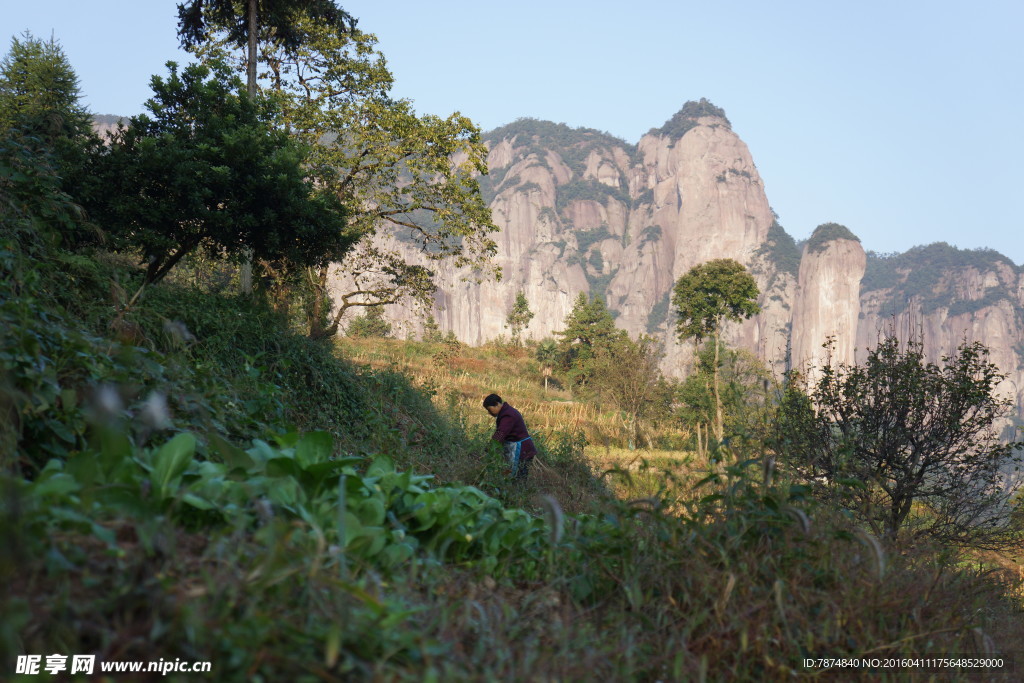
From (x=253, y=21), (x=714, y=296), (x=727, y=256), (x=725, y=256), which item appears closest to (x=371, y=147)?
(x=253, y=21)

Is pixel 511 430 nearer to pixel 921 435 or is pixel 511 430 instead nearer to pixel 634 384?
pixel 921 435

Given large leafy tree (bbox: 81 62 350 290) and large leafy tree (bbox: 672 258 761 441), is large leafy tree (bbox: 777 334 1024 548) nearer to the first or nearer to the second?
large leafy tree (bbox: 81 62 350 290)

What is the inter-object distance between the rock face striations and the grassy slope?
128712mm

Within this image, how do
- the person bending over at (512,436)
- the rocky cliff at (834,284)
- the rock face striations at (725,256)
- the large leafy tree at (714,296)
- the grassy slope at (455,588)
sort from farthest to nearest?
the rock face striations at (725,256)
the rocky cliff at (834,284)
the large leafy tree at (714,296)
the person bending over at (512,436)
the grassy slope at (455,588)

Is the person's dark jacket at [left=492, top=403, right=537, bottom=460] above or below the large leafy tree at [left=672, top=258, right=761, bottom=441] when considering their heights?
below

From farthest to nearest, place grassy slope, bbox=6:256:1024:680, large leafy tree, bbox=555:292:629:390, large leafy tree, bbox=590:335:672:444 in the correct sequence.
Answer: large leafy tree, bbox=555:292:629:390
large leafy tree, bbox=590:335:672:444
grassy slope, bbox=6:256:1024:680

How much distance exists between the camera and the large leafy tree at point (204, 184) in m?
9.78

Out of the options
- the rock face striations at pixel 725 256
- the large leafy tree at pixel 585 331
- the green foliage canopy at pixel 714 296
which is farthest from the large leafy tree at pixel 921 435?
the rock face striations at pixel 725 256

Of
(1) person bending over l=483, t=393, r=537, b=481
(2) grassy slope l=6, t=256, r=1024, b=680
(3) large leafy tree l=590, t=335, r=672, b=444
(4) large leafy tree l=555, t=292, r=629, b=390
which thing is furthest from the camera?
(4) large leafy tree l=555, t=292, r=629, b=390

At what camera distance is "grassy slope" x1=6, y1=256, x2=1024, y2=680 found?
1.48 metres

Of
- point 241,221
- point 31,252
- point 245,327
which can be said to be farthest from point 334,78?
point 31,252

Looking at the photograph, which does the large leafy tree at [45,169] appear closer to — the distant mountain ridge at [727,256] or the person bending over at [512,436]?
the person bending over at [512,436]

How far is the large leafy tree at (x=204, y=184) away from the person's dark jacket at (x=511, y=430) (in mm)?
4483

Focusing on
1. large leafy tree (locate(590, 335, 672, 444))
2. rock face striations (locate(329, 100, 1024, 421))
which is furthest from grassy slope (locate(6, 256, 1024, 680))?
rock face striations (locate(329, 100, 1024, 421))
